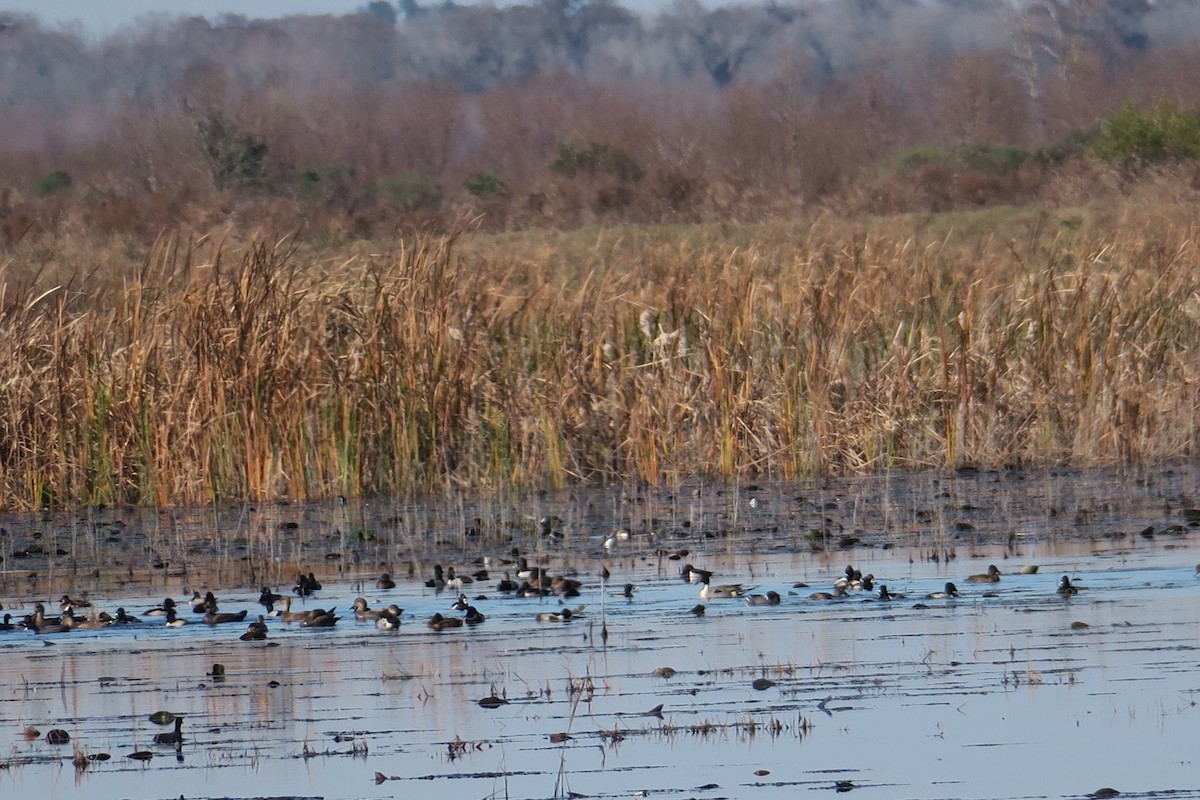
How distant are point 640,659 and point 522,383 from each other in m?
5.38

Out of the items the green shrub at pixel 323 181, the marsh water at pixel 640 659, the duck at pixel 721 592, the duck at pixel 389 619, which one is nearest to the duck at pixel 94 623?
the marsh water at pixel 640 659

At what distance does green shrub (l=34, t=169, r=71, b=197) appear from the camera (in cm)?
4744

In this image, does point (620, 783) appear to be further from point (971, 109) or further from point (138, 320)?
point (971, 109)

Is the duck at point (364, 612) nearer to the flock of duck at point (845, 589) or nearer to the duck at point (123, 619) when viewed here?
the duck at point (123, 619)

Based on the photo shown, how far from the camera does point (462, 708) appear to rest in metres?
6.12

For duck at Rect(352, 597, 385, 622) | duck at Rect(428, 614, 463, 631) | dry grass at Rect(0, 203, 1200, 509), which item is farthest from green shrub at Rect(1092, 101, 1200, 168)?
duck at Rect(428, 614, 463, 631)

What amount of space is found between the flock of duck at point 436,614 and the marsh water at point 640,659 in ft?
0.19

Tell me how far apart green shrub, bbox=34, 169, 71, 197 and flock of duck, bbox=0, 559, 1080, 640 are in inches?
1532

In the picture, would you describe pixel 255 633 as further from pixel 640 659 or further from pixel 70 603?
pixel 640 659

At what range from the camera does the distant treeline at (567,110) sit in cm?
4256

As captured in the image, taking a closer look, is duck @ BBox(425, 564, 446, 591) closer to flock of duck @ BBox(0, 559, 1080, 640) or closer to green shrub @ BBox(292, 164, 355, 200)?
flock of duck @ BBox(0, 559, 1080, 640)

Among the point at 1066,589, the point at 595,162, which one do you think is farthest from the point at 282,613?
the point at 595,162

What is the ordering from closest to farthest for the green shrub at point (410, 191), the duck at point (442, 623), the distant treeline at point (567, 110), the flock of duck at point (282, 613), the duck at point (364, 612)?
the duck at point (442, 623)
the flock of duck at point (282, 613)
the duck at point (364, 612)
the distant treeline at point (567, 110)
the green shrub at point (410, 191)

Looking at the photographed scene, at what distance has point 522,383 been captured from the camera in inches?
476
